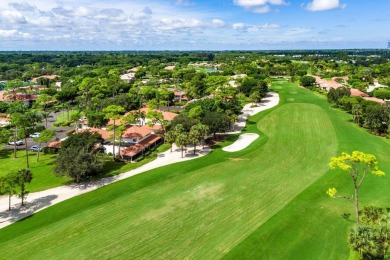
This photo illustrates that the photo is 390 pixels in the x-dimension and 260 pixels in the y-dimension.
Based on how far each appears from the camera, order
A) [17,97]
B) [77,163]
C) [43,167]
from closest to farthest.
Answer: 1. [77,163]
2. [43,167]
3. [17,97]

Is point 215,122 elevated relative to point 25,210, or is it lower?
elevated

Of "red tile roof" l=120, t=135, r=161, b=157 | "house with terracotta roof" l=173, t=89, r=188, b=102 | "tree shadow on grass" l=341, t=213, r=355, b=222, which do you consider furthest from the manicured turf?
"house with terracotta roof" l=173, t=89, r=188, b=102

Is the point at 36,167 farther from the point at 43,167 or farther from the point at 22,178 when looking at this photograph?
the point at 22,178

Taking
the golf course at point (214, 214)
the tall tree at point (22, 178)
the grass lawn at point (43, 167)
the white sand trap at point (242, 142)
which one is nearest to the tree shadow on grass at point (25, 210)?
the golf course at point (214, 214)

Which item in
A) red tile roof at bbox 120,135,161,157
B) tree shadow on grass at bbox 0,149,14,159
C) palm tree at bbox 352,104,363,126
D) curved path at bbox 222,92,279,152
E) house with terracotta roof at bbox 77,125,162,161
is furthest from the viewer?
palm tree at bbox 352,104,363,126

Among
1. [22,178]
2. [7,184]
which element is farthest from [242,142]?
[7,184]

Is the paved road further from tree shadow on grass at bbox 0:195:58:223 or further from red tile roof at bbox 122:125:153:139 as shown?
tree shadow on grass at bbox 0:195:58:223
